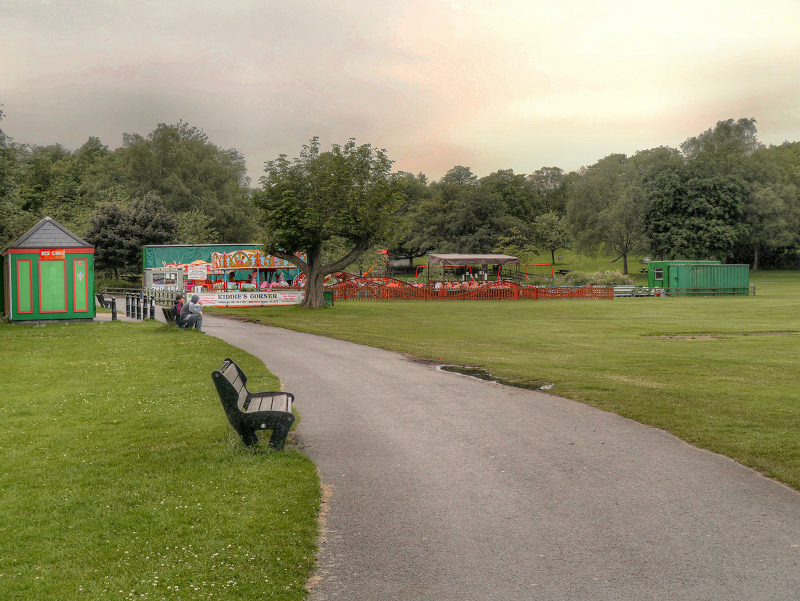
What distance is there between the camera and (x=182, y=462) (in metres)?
7.00

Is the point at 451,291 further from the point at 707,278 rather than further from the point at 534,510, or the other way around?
the point at 534,510

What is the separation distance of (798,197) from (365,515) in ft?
276

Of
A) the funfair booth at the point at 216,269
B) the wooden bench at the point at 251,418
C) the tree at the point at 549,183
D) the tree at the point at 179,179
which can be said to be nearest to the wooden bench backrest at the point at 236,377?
the wooden bench at the point at 251,418

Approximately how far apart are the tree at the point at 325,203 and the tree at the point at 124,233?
28.3 meters

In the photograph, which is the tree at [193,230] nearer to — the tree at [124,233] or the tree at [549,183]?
the tree at [124,233]

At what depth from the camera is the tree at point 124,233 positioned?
186ft

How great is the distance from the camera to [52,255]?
970 inches

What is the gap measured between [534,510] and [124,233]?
58357 millimetres

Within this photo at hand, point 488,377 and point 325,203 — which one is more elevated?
point 325,203

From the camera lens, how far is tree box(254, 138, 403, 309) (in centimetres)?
3155

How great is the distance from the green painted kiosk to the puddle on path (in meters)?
17.3

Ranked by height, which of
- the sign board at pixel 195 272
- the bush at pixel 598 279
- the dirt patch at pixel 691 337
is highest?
the sign board at pixel 195 272

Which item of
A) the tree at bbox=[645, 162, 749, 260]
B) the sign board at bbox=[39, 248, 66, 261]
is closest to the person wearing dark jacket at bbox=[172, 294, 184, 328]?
the sign board at bbox=[39, 248, 66, 261]

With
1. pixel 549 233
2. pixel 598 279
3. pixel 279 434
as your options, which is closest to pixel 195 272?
pixel 598 279
